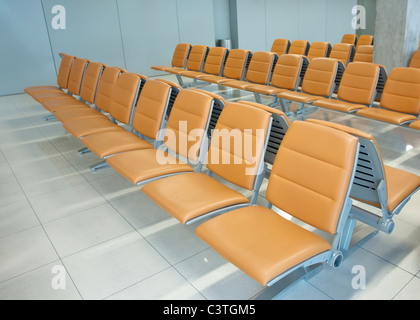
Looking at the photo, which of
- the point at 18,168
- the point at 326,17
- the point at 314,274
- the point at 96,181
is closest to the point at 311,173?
the point at 314,274

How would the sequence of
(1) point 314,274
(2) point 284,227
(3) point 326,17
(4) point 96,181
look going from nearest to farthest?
(2) point 284,227 < (1) point 314,274 < (4) point 96,181 < (3) point 326,17

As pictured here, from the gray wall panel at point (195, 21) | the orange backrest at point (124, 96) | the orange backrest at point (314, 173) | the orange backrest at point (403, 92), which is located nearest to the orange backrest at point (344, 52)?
the orange backrest at point (403, 92)

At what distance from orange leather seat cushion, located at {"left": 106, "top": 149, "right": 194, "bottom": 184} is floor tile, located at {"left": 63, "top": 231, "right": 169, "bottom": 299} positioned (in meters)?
0.42

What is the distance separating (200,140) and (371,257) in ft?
4.17

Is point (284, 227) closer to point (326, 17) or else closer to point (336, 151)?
point (336, 151)

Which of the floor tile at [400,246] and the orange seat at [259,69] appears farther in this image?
the orange seat at [259,69]

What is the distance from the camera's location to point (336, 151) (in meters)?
1.63

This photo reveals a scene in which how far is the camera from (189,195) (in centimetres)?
206

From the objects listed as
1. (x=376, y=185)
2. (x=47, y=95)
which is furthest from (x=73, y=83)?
(x=376, y=185)

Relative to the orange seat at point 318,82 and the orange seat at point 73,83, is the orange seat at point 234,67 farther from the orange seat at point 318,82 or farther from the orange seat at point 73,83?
the orange seat at point 73,83

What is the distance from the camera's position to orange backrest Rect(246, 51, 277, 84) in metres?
5.07

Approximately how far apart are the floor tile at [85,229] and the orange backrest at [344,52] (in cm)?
522

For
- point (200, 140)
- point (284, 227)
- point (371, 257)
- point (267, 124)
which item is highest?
point (267, 124)

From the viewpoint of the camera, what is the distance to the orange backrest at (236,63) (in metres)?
5.56
